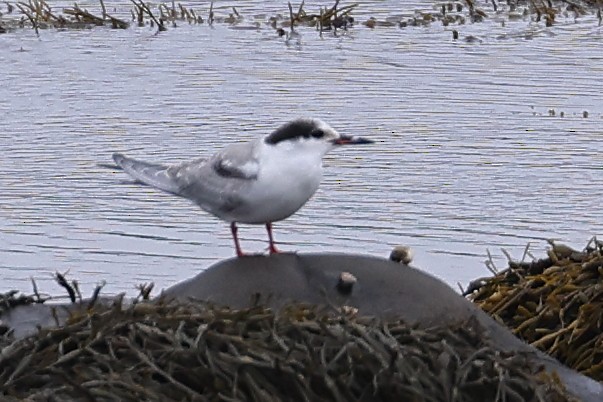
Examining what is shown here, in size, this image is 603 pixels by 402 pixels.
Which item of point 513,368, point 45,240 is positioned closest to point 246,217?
point 513,368

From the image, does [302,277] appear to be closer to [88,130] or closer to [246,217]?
[246,217]

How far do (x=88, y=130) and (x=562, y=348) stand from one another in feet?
22.1

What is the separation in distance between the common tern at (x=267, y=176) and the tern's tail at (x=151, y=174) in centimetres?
20

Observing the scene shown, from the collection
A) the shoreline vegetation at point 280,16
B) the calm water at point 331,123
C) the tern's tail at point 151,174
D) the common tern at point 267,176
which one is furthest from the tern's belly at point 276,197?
the shoreline vegetation at point 280,16

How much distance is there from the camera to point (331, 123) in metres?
12.0

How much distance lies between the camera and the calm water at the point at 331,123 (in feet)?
29.3

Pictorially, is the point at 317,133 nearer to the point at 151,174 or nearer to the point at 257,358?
the point at 151,174

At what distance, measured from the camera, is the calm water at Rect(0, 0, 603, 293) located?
352 inches

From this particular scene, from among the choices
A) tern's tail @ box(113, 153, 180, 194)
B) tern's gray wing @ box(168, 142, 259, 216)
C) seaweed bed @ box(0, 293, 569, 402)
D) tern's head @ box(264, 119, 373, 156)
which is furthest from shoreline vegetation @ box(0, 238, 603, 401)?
tern's tail @ box(113, 153, 180, 194)

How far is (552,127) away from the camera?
11.8 meters

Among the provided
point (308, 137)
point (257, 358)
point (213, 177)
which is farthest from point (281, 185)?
point (257, 358)

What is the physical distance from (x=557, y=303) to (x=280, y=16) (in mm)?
11971

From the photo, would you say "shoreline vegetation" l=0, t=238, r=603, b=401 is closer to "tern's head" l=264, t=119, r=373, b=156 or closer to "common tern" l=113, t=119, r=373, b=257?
"common tern" l=113, t=119, r=373, b=257

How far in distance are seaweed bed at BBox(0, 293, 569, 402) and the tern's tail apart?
75.1 inches
